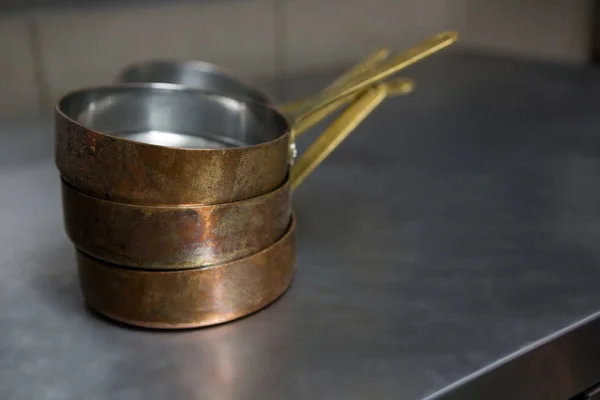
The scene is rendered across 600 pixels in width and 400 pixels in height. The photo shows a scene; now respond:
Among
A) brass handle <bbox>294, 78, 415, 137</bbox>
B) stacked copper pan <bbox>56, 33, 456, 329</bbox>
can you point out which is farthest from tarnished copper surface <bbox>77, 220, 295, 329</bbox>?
brass handle <bbox>294, 78, 415, 137</bbox>

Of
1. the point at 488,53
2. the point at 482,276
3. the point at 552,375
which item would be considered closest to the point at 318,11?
the point at 488,53

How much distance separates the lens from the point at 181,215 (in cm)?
45

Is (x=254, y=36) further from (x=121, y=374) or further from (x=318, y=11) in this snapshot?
(x=121, y=374)

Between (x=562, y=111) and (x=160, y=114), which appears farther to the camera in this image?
(x=562, y=111)

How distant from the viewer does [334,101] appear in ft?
1.77

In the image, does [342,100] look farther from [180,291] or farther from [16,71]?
[16,71]

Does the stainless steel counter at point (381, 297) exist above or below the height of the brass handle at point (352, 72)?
below

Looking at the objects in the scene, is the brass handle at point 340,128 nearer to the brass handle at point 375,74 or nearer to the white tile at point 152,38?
the brass handle at point 375,74

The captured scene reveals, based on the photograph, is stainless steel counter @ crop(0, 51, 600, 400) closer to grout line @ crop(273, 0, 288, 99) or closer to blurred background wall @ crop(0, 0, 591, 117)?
blurred background wall @ crop(0, 0, 591, 117)

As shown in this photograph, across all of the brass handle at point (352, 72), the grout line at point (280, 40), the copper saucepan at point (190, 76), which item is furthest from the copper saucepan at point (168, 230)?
the grout line at point (280, 40)

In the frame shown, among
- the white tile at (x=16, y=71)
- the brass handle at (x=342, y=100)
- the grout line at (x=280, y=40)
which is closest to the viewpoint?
the brass handle at (x=342, y=100)

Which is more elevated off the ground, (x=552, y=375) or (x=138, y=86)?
(x=138, y=86)

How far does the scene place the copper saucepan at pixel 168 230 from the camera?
453mm

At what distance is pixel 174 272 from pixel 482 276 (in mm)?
248
